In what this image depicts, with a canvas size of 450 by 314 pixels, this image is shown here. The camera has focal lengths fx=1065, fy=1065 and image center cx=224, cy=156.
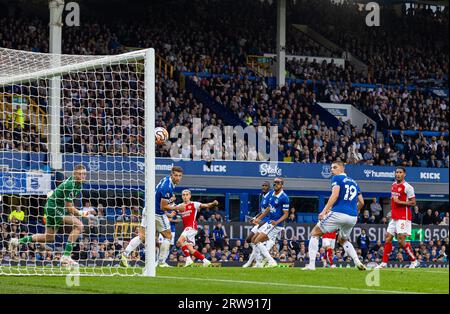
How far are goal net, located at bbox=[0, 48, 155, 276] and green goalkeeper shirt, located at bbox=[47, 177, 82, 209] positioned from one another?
0.05ft

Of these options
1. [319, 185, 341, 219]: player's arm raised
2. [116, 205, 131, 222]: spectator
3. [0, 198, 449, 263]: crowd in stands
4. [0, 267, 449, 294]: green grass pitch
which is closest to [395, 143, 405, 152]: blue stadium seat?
[0, 198, 449, 263]: crowd in stands

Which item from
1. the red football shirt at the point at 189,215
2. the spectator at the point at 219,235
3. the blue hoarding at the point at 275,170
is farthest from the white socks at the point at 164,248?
the spectator at the point at 219,235

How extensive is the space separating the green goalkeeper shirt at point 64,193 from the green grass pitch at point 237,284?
1.18 meters

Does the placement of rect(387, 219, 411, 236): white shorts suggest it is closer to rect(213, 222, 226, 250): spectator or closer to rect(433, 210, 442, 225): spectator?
rect(213, 222, 226, 250): spectator

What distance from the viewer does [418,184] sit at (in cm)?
4197

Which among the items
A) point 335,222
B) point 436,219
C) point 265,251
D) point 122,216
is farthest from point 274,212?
point 436,219

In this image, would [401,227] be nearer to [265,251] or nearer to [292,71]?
[265,251]

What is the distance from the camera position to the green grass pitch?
1362 cm

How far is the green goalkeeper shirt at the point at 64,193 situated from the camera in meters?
17.5

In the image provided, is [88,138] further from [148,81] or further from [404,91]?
[404,91]

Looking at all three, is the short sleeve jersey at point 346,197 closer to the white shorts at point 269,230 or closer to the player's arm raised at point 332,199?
the player's arm raised at point 332,199

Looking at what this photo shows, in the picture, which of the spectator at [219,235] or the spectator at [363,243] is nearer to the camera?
the spectator at [219,235]

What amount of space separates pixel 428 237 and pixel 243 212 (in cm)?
660
